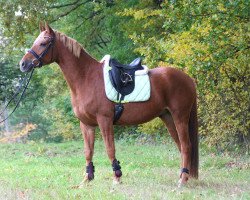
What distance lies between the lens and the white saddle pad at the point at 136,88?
23.2 ft

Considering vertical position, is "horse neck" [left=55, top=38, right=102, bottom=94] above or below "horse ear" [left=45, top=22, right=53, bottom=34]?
below

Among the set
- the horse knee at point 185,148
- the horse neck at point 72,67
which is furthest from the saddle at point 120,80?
the horse knee at point 185,148

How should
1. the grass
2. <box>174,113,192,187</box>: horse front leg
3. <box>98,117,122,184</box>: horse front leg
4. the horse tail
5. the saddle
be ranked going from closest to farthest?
the grass
<box>98,117,122,184</box>: horse front leg
the saddle
<box>174,113,192,187</box>: horse front leg
the horse tail

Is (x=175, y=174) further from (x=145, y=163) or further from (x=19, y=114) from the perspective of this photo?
(x=19, y=114)

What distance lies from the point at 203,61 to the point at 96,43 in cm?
1352

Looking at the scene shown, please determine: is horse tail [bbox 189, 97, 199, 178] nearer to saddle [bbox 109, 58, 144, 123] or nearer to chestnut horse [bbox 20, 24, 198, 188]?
chestnut horse [bbox 20, 24, 198, 188]

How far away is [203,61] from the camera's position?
8.77 metres

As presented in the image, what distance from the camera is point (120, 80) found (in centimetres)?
715

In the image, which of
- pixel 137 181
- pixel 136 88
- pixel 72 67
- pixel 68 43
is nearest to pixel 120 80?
pixel 136 88

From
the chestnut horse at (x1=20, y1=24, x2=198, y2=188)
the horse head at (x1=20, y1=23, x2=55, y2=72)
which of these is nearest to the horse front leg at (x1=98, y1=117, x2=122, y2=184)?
the chestnut horse at (x1=20, y1=24, x2=198, y2=188)

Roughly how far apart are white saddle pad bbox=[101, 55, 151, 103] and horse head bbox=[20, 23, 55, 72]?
34.6 inches

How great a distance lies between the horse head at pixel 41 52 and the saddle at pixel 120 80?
0.97 metres

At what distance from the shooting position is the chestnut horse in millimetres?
7008

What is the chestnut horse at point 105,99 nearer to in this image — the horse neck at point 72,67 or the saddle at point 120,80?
the horse neck at point 72,67
